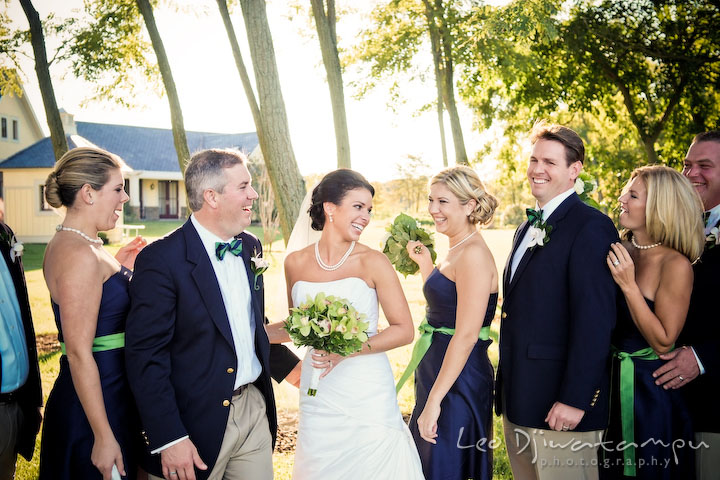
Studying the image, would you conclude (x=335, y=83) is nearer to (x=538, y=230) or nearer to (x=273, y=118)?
(x=273, y=118)

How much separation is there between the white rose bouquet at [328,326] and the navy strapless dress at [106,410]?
107 centimetres

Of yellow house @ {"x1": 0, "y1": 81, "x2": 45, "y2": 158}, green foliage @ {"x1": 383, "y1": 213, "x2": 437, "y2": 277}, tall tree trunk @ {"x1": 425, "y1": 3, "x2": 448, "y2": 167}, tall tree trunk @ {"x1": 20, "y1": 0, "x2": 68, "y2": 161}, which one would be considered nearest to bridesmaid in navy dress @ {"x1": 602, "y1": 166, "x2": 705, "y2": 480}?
green foliage @ {"x1": 383, "y1": 213, "x2": 437, "y2": 277}

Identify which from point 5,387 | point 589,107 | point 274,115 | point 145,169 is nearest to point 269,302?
point 274,115

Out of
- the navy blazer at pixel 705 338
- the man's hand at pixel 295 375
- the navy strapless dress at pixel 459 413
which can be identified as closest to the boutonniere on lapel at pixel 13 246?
the man's hand at pixel 295 375

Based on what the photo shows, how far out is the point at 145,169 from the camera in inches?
1864

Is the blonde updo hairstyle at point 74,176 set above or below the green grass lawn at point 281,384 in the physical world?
above

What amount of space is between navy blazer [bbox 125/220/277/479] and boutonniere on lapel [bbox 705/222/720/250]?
11.2ft

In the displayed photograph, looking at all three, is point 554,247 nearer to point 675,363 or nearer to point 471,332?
point 471,332

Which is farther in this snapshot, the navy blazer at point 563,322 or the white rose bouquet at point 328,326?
the white rose bouquet at point 328,326

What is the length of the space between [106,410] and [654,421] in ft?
11.7

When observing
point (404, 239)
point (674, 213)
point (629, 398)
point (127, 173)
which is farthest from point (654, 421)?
point (127, 173)

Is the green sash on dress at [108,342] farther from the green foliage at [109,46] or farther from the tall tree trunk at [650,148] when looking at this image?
the tall tree trunk at [650,148]

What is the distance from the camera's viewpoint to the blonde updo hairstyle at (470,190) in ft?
13.8

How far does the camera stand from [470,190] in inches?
165
